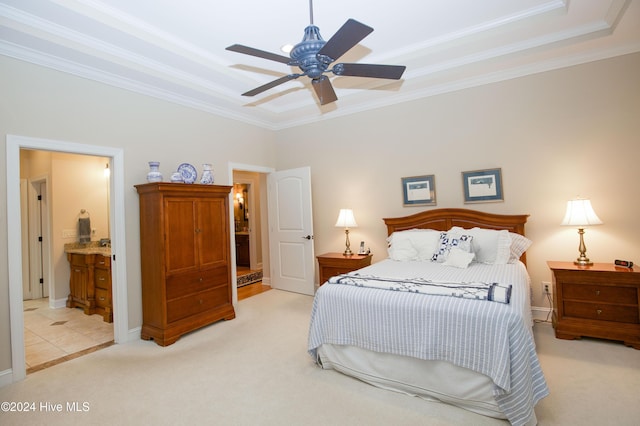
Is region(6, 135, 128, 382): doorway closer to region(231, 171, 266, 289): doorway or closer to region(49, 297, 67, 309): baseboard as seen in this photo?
region(49, 297, 67, 309): baseboard

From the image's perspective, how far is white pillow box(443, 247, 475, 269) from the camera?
3227 millimetres

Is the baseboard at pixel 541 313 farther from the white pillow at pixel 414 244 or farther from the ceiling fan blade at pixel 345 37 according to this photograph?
the ceiling fan blade at pixel 345 37

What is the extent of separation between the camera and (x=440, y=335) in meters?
2.10

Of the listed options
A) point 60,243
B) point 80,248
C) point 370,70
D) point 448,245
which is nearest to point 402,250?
point 448,245

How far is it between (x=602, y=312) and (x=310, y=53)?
3.39 meters

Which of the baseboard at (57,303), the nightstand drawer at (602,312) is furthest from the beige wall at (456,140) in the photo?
the baseboard at (57,303)

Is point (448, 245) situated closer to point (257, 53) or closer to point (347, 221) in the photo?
point (347, 221)

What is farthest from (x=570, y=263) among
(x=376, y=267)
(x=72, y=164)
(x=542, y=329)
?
(x=72, y=164)

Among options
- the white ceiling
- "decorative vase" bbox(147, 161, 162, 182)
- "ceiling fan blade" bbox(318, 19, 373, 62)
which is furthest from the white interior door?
"ceiling fan blade" bbox(318, 19, 373, 62)

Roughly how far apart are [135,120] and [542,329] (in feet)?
16.1

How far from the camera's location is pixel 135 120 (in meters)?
3.55

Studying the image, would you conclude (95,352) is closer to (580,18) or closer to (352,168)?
(352,168)

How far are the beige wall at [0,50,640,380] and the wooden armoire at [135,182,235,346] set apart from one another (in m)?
0.23

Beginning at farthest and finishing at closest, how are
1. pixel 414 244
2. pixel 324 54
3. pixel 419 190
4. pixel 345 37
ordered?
pixel 419 190, pixel 414 244, pixel 324 54, pixel 345 37
